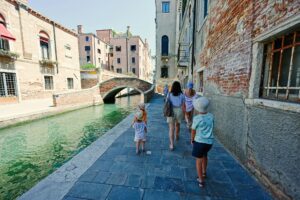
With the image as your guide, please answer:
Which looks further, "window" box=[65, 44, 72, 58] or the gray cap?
"window" box=[65, 44, 72, 58]

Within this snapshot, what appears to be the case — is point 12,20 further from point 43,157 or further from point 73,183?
point 73,183

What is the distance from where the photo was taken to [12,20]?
11.4 meters

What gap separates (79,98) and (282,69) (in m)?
13.5

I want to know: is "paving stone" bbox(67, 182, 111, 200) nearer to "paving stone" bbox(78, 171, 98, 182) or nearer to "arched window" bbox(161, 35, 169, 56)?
"paving stone" bbox(78, 171, 98, 182)

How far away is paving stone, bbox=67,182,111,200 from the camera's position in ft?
7.14

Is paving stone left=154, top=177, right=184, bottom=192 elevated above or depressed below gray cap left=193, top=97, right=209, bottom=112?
below

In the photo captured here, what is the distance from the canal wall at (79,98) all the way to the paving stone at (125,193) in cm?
1036

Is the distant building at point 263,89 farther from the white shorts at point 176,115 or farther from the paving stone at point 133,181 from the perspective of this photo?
the paving stone at point 133,181

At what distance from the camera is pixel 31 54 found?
12.9 metres

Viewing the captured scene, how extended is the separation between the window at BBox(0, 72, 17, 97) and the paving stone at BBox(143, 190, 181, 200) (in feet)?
45.7

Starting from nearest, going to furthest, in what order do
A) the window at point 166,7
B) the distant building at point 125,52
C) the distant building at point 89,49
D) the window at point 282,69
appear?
the window at point 282,69 → the window at point 166,7 → the distant building at point 89,49 → the distant building at point 125,52

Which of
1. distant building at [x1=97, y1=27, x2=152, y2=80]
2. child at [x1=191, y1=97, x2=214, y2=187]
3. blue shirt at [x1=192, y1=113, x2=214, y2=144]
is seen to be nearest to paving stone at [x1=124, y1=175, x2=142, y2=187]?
child at [x1=191, y1=97, x2=214, y2=187]

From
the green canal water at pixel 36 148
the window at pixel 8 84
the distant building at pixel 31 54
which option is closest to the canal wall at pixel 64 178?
the green canal water at pixel 36 148

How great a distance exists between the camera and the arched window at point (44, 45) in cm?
1443
